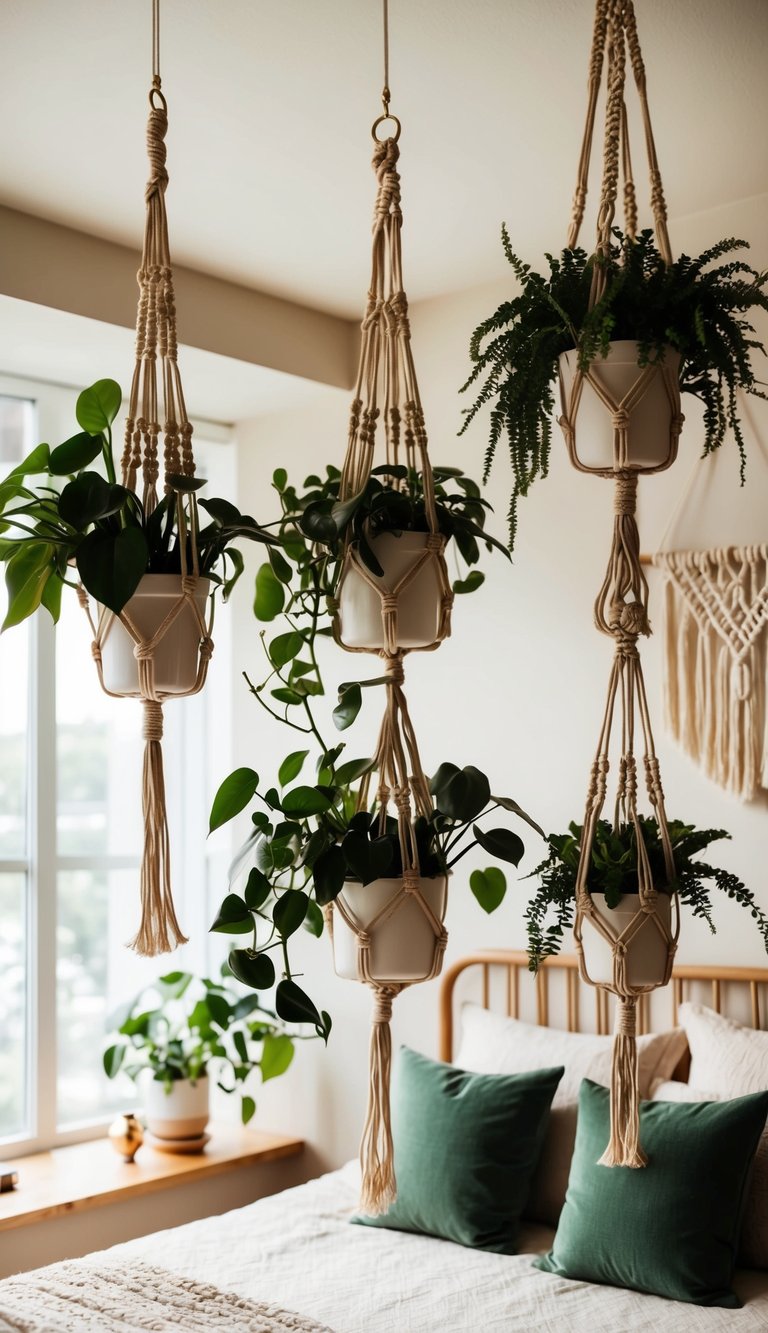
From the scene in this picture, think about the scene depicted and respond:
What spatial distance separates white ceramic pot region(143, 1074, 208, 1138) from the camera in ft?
11.8

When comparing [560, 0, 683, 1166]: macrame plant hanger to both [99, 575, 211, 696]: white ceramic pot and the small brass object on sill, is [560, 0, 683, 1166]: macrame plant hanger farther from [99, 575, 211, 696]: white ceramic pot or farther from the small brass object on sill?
the small brass object on sill

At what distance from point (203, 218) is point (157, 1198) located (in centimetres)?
246

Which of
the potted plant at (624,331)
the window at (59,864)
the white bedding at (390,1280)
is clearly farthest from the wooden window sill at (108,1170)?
the potted plant at (624,331)

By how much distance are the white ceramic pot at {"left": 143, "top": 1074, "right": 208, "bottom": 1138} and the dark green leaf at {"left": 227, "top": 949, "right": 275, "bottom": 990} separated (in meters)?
2.02

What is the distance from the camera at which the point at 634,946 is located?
1.70m

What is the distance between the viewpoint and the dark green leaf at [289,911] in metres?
1.70

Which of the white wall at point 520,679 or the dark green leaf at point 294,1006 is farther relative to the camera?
the white wall at point 520,679

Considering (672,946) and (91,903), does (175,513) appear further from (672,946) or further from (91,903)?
(91,903)

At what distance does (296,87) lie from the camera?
A: 2516mm

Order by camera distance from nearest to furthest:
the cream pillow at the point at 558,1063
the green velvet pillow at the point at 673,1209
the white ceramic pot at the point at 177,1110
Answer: the green velvet pillow at the point at 673,1209 → the cream pillow at the point at 558,1063 → the white ceramic pot at the point at 177,1110

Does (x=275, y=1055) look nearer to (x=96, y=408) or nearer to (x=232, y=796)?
(x=232, y=796)

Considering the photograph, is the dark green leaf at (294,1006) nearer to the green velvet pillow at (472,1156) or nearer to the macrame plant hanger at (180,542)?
the macrame plant hanger at (180,542)

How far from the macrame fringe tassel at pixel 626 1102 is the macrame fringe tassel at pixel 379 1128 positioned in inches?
11.1

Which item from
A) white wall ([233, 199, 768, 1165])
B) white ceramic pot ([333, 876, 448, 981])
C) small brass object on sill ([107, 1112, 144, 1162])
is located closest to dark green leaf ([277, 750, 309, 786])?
white ceramic pot ([333, 876, 448, 981])
